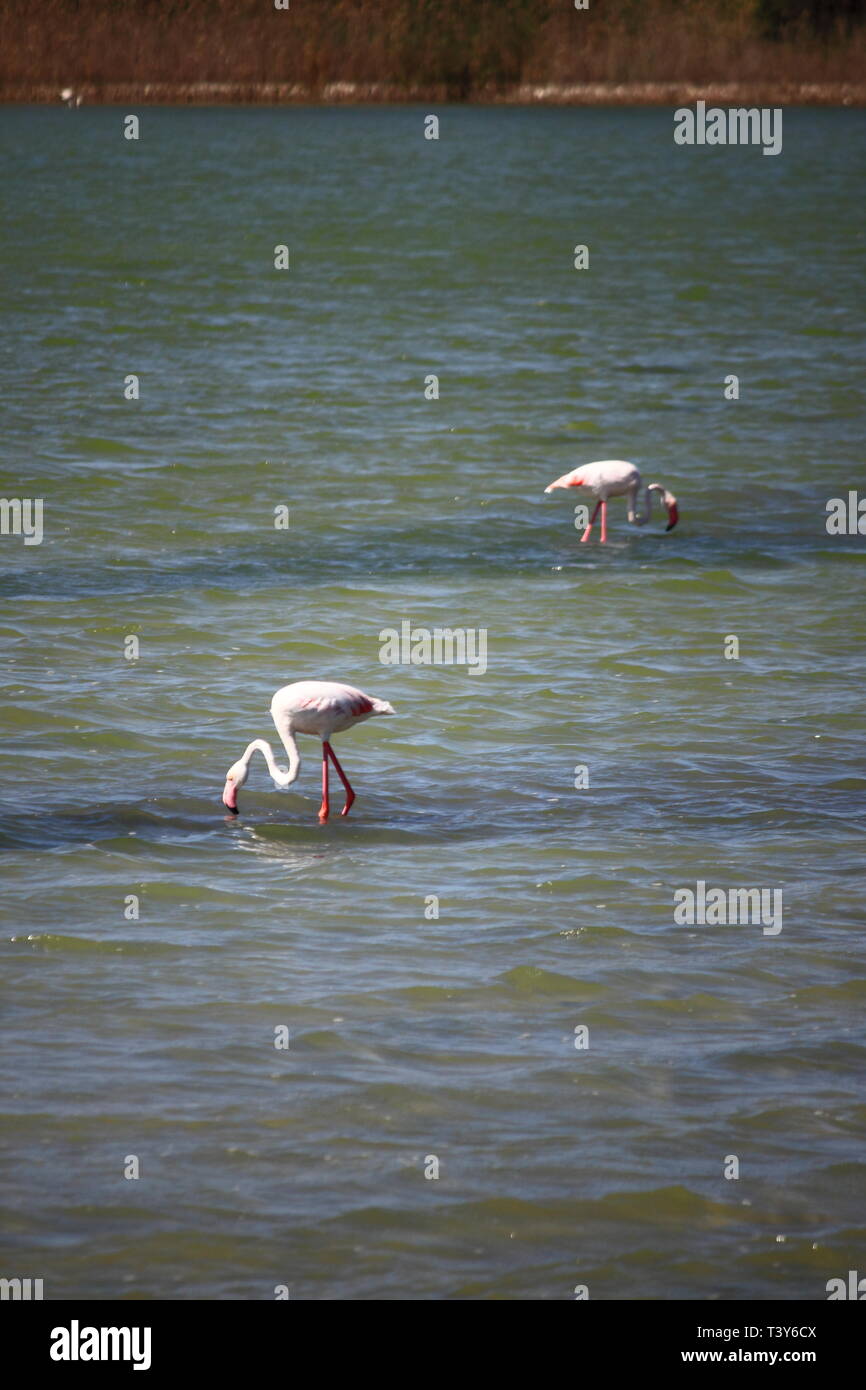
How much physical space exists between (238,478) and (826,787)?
36.7ft

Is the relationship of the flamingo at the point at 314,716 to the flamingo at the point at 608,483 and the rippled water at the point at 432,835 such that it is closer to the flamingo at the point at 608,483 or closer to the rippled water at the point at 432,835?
the rippled water at the point at 432,835

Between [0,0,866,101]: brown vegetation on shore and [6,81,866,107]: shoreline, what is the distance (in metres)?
0.13

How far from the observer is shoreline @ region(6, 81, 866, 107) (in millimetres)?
70750

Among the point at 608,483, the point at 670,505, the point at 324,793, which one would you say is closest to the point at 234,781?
the point at 324,793

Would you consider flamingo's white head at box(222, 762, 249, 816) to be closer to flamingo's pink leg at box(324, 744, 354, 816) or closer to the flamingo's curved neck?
the flamingo's curved neck

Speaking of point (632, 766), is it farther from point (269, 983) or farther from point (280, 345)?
point (280, 345)

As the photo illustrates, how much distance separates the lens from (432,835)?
10836mm

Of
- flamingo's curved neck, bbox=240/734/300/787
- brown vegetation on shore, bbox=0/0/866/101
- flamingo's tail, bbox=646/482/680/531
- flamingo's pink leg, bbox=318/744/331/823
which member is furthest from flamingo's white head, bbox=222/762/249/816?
brown vegetation on shore, bbox=0/0/866/101

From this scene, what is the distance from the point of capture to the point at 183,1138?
737 centimetres

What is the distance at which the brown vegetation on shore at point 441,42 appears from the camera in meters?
69.6

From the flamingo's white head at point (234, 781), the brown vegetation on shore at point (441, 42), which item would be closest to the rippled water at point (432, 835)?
the flamingo's white head at point (234, 781)

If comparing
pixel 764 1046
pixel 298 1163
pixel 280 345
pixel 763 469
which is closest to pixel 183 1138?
pixel 298 1163

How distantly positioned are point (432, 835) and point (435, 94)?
2696 inches

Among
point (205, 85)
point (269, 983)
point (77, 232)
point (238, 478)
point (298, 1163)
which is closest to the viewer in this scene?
point (298, 1163)
